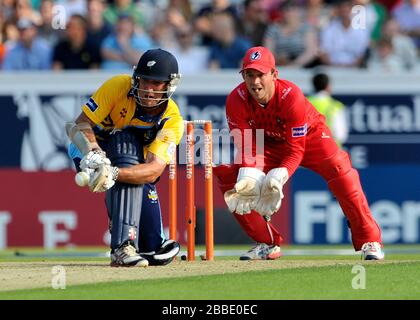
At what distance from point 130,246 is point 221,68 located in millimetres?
7417

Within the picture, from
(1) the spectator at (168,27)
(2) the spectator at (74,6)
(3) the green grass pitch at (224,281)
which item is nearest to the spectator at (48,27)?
(2) the spectator at (74,6)

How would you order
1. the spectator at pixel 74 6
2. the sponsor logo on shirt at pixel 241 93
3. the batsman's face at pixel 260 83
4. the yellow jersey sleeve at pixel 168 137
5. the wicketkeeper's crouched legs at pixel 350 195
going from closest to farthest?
the yellow jersey sleeve at pixel 168 137
the batsman's face at pixel 260 83
the sponsor logo on shirt at pixel 241 93
the wicketkeeper's crouched legs at pixel 350 195
the spectator at pixel 74 6

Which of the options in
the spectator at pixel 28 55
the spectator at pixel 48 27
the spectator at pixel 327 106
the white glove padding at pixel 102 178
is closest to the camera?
the white glove padding at pixel 102 178

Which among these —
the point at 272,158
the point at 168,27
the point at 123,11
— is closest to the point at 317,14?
the point at 168,27

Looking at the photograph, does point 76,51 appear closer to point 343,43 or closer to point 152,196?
point 343,43

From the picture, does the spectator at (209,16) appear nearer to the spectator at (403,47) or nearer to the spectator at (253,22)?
the spectator at (253,22)

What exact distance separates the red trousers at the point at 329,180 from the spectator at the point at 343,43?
5.88 meters

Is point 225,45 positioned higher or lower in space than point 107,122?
higher

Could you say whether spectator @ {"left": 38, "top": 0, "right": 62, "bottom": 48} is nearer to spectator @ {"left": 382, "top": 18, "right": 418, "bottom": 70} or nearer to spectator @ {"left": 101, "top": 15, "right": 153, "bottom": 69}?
spectator @ {"left": 101, "top": 15, "right": 153, "bottom": 69}

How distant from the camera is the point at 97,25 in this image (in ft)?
55.7

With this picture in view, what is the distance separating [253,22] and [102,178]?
860 cm

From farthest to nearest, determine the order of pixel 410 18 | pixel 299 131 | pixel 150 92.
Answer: pixel 410 18
pixel 299 131
pixel 150 92

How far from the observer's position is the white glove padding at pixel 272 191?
9.77 metres

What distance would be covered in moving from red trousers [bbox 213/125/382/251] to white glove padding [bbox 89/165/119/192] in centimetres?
172
